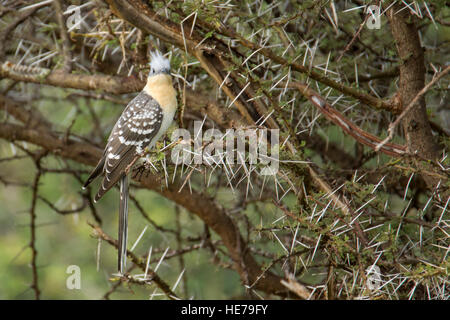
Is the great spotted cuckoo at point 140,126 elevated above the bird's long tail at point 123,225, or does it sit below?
above

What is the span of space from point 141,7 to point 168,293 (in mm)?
1452

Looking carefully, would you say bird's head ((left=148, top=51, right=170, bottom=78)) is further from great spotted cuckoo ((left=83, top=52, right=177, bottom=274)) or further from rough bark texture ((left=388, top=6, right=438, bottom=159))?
rough bark texture ((left=388, top=6, right=438, bottom=159))

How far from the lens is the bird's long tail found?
274 centimetres

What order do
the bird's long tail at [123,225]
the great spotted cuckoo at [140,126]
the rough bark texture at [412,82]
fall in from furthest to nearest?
the great spotted cuckoo at [140,126], the rough bark texture at [412,82], the bird's long tail at [123,225]

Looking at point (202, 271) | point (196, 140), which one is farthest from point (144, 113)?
point (202, 271)

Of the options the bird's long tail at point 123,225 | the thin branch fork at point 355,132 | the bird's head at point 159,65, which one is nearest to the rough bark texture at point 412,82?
the thin branch fork at point 355,132

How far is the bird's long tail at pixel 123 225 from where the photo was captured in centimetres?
274

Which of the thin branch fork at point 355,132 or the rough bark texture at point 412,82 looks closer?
the thin branch fork at point 355,132

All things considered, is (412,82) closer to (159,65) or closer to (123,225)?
(159,65)

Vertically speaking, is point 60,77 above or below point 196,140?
above

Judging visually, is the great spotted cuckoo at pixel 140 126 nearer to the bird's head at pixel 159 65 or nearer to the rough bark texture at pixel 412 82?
the bird's head at pixel 159 65

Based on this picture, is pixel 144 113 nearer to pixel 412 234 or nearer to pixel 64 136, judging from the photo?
pixel 64 136

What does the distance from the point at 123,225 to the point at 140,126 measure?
2.15ft
